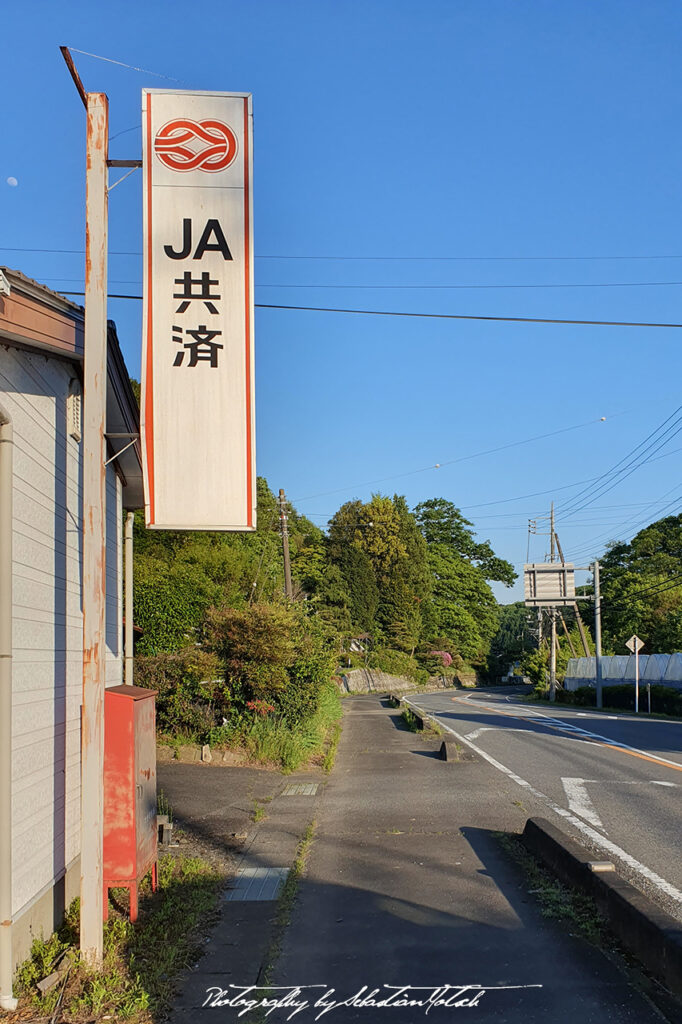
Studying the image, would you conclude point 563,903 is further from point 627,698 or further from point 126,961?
point 627,698

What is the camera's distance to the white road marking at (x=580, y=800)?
10875mm

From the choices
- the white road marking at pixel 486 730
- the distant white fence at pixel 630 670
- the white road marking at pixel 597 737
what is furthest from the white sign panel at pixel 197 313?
the distant white fence at pixel 630 670

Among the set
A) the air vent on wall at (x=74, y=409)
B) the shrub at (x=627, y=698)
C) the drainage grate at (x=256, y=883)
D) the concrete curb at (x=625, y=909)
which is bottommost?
the shrub at (x=627, y=698)

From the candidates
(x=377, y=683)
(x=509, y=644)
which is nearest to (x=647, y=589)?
(x=377, y=683)

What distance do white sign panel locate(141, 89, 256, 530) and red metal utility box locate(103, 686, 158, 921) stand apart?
1.47 meters

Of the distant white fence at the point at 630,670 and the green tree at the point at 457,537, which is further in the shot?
the green tree at the point at 457,537

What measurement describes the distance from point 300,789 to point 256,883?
5.69m

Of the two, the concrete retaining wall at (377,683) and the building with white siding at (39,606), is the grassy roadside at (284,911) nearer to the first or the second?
the building with white siding at (39,606)

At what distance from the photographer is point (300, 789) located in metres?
13.5

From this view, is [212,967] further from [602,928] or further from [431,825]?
[431,825]

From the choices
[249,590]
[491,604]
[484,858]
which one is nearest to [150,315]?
[484,858]

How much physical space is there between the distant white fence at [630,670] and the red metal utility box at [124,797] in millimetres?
35681

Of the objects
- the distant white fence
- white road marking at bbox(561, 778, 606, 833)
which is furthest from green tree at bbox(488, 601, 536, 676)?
white road marking at bbox(561, 778, 606, 833)

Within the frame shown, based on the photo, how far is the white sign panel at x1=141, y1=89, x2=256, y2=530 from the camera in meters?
6.35
